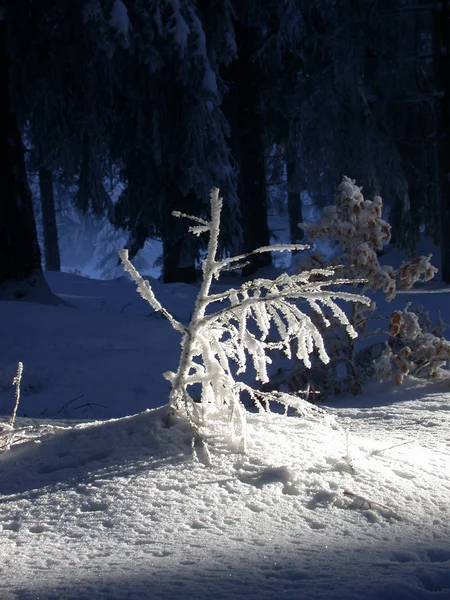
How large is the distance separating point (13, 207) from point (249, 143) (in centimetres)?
586

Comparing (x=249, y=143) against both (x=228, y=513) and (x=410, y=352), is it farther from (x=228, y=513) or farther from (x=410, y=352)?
(x=228, y=513)

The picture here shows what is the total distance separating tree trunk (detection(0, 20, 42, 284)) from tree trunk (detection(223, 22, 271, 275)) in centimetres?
519

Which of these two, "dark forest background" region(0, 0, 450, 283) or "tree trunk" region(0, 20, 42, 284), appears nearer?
"tree trunk" region(0, 20, 42, 284)

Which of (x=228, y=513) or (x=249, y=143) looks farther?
(x=249, y=143)

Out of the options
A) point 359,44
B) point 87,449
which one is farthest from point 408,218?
point 87,449

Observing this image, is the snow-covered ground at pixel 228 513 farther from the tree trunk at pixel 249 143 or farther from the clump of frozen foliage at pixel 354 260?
the tree trunk at pixel 249 143

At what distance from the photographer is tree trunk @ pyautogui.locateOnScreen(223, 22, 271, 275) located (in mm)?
11688

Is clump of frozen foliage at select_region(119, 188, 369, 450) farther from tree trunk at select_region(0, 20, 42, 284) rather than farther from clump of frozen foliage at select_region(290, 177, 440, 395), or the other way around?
tree trunk at select_region(0, 20, 42, 284)

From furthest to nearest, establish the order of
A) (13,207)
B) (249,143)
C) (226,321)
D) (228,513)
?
(249,143) → (13,207) → (226,321) → (228,513)

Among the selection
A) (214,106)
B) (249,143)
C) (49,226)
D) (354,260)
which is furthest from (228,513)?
(49,226)

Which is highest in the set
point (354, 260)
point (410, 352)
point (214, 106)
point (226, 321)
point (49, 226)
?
point (214, 106)

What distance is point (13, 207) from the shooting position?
694 centimetres

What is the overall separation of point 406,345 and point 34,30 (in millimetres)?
5898

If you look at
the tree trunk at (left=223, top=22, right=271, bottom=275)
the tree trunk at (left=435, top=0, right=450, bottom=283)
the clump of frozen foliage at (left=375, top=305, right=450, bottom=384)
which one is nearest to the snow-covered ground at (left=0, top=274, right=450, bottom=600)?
the clump of frozen foliage at (left=375, top=305, right=450, bottom=384)
